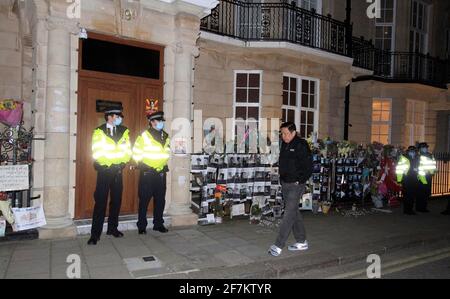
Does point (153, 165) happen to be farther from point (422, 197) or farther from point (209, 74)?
point (422, 197)

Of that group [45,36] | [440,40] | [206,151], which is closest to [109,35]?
[45,36]

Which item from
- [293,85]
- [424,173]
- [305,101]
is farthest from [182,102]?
[424,173]

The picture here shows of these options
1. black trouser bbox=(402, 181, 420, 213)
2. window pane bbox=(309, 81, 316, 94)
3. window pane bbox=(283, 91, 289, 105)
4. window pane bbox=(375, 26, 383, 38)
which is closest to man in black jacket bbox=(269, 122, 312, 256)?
black trouser bbox=(402, 181, 420, 213)

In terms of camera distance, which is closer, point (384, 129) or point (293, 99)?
point (293, 99)

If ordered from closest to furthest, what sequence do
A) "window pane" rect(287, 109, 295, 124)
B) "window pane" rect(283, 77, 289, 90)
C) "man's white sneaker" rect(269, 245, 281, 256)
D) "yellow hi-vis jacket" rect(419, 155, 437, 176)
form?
1. "man's white sneaker" rect(269, 245, 281, 256)
2. "yellow hi-vis jacket" rect(419, 155, 437, 176)
3. "window pane" rect(283, 77, 289, 90)
4. "window pane" rect(287, 109, 295, 124)

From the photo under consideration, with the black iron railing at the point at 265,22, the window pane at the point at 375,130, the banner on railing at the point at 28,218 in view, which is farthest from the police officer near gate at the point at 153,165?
the window pane at the point at 375,130

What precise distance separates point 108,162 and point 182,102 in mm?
2215

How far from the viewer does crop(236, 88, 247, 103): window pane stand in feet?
39.5

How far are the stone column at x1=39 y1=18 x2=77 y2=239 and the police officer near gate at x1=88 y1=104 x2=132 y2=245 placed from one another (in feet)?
2.25

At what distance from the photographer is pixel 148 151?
728 centimetres

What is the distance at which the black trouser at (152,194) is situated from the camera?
24.2 ft

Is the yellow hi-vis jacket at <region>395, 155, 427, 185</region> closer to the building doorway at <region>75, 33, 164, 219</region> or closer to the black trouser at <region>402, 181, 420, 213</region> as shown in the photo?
the black trouser at <region>402, 181, 420, 213</region>

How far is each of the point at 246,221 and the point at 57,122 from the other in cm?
431

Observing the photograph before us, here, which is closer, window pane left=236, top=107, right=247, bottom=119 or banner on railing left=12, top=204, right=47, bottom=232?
banner on railing left=12, top=204, right=47, bottom=232
